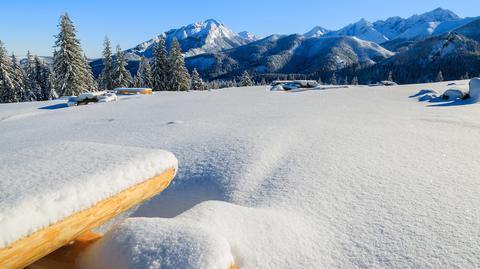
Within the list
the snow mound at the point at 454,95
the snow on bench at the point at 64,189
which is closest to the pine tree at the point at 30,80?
the snow mound at the point at 454,95

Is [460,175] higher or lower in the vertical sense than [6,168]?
lower

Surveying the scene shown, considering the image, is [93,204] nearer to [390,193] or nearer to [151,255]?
[151,255]

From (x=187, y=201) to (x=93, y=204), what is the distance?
1.51 meters

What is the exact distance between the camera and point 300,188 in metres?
3.34

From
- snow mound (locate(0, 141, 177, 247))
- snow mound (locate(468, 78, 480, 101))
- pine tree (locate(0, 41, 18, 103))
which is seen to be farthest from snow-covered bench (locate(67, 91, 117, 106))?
pine tree (locate(0, 41, 18, 103))

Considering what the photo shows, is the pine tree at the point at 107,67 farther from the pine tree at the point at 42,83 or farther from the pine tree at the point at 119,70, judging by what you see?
the pine tree at the point at 42,83

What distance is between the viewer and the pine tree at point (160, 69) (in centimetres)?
3925

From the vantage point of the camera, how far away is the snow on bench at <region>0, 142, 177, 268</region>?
5.50 ft

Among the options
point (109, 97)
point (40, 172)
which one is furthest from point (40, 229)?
point (109, 97)

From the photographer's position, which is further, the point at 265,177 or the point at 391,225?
the point at 265,177

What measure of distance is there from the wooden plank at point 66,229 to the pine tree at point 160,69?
38760 mm

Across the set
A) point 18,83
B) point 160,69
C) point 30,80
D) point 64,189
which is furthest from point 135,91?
point 30,80

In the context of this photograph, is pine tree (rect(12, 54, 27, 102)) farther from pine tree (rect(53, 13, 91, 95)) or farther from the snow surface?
the snow surface

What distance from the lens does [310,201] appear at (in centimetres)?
308
